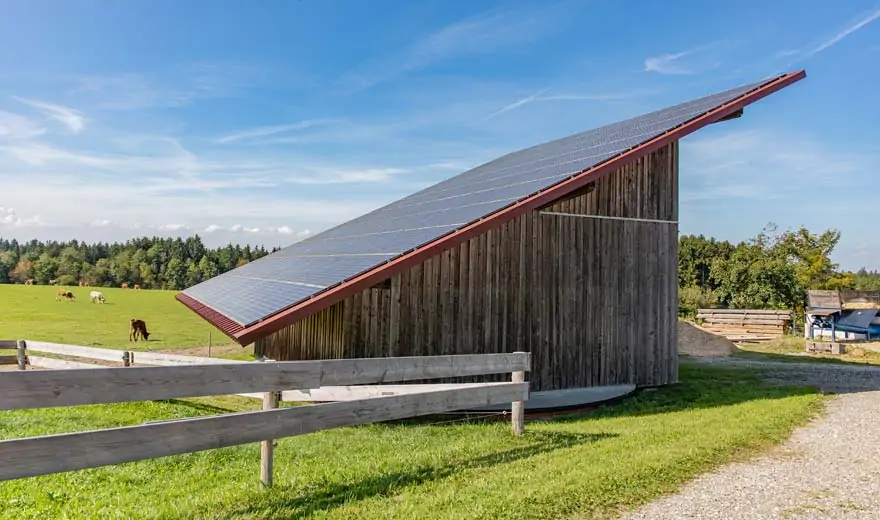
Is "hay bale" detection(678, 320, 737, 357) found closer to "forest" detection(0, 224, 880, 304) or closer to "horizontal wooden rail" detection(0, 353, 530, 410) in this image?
"forest" detection(0, 224, 880, 304)

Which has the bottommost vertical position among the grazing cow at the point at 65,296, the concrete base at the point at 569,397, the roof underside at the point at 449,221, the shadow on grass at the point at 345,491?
the concrete base at the point at 569,397

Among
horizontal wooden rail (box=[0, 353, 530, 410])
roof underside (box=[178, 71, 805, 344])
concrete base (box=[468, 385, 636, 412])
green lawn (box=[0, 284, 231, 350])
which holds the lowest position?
green lawn (box=[0, 284, 231, 350])

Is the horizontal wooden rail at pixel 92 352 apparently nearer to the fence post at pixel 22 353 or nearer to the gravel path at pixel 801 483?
the fence post at pixel 22 353

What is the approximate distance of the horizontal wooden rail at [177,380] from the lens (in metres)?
4.04

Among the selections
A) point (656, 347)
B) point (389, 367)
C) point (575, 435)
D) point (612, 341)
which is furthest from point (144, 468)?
point (656, 347)

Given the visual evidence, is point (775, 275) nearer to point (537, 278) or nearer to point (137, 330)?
point (537, 278)

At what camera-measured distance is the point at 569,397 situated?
11633mm

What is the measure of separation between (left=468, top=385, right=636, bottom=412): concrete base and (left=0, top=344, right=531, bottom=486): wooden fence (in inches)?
191

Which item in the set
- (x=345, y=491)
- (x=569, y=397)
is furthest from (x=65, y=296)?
(x=345, y=491)

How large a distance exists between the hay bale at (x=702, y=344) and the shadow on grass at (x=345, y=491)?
1916cm

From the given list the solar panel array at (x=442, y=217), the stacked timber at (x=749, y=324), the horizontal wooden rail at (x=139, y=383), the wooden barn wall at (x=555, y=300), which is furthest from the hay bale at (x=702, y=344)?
the horizontal wooden rail at (x=139, y=383)

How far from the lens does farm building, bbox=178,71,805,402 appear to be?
1012 centimetres

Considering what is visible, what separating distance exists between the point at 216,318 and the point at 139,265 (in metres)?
93.6

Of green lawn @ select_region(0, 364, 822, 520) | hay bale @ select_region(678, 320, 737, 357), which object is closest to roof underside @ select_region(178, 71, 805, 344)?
green lawn @ select_region(0, 364, 822, 520)
